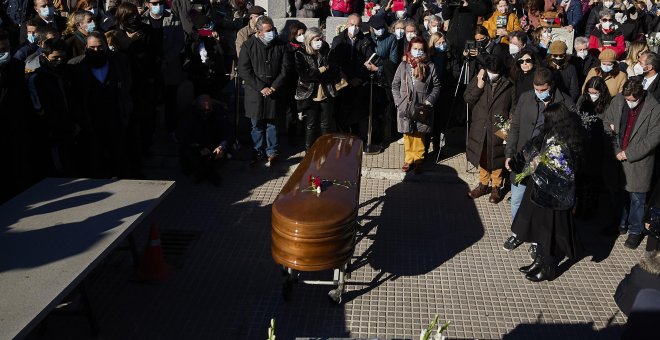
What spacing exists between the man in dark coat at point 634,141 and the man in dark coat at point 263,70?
401cm

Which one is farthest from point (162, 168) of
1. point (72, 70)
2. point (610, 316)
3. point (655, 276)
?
point (655, 276)

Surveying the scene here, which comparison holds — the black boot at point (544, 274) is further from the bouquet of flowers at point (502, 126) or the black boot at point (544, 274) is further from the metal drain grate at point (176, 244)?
the metal drain grate at point (176, 244)

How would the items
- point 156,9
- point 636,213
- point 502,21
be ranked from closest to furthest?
point 636,213, point 156,9, point 502,21

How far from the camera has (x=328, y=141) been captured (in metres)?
6.87

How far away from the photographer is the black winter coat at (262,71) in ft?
28.2

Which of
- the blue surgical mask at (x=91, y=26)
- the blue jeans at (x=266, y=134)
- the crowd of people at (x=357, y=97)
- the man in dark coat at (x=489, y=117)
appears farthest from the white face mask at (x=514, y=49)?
the blue surgical mask at (x=91, y=26)

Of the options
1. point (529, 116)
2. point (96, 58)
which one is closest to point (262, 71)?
point (96, 58)

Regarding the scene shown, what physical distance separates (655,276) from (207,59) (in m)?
6.94

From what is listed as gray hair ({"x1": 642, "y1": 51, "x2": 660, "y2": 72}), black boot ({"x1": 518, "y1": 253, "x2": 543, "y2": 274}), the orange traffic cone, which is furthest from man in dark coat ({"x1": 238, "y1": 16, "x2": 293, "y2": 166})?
gray hair ({"x1": 642, "y1": 51, "x2": 660, "y2": 72})

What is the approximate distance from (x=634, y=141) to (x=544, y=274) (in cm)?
180

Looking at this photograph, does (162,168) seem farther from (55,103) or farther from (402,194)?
(402,194)

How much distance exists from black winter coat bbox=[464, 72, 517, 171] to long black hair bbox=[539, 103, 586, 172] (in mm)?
1727

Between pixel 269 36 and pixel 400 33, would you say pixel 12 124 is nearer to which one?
pixel 269 36

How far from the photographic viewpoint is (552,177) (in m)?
6.04
